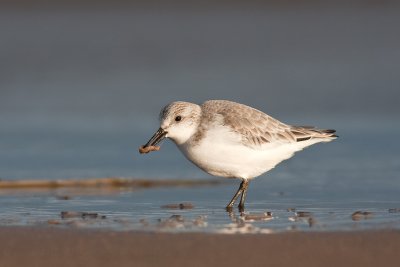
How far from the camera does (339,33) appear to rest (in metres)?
22.6

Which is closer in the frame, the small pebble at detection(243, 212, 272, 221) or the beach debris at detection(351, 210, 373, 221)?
the beach debris at detection(351, 210, 373, 221)

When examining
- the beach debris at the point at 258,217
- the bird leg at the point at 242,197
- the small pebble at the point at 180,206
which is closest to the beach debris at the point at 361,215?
the beach debris at the point at 258,217

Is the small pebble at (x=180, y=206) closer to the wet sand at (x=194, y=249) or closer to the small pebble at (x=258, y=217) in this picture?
the small pebble at (x=258, y=217)

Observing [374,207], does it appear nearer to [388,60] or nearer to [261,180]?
[261,180]

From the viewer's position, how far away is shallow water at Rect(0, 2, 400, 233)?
1010 centimetres

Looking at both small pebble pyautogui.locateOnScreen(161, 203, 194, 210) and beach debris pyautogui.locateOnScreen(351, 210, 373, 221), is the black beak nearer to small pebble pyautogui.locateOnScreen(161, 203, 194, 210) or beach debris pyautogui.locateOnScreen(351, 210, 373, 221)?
small pebble pyautogui.locateOnScreen(161, 203, 194, 210)

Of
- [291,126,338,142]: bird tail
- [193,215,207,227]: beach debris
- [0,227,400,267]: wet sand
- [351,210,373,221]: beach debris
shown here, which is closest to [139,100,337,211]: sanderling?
[291,126,338,142]: bird tail

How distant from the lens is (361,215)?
9.21 m

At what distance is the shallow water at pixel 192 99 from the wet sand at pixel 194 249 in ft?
1.54

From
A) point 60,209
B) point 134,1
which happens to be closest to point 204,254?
point 60,209

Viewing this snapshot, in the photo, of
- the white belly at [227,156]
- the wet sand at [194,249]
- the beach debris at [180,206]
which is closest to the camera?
the wet sand at [194,249]

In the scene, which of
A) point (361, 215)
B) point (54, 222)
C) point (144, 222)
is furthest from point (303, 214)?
point (54, 222)

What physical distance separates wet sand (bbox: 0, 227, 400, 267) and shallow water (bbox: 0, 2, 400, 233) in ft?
1.54

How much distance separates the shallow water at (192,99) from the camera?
10101 mm
